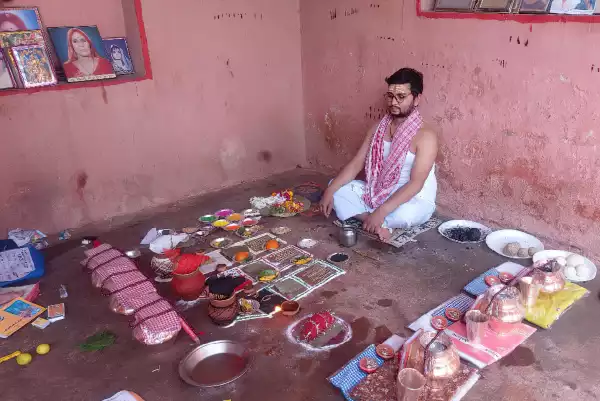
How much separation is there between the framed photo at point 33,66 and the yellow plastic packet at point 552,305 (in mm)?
3979

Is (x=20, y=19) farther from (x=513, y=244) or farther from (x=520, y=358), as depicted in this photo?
(x=520, y=358)

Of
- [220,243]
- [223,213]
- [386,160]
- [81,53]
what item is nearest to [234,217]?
[223,213]

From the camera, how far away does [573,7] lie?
128 inches

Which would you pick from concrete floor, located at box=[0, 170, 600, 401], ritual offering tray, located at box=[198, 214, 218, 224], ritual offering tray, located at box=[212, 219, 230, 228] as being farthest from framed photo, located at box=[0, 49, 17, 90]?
ritual offering tray, located at box=[212, 219, 230, 228]

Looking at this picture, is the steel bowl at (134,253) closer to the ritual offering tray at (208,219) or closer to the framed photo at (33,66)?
the ritual offering tray at (208,219)

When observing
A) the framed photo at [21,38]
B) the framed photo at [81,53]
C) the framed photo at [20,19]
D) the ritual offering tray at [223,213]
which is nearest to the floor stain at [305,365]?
the ritual offering tray at [223,213]

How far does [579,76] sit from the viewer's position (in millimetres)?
3230

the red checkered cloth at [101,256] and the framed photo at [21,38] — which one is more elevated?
the framed photo at [21,38]

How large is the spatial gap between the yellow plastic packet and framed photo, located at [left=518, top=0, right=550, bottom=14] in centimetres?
191

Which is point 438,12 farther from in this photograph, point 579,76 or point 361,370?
point 361,370

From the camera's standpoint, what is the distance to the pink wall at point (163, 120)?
3976 mm

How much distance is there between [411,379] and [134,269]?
1923 mm

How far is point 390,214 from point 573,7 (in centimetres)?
191

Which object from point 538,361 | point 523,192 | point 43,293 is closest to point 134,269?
point 43,293
